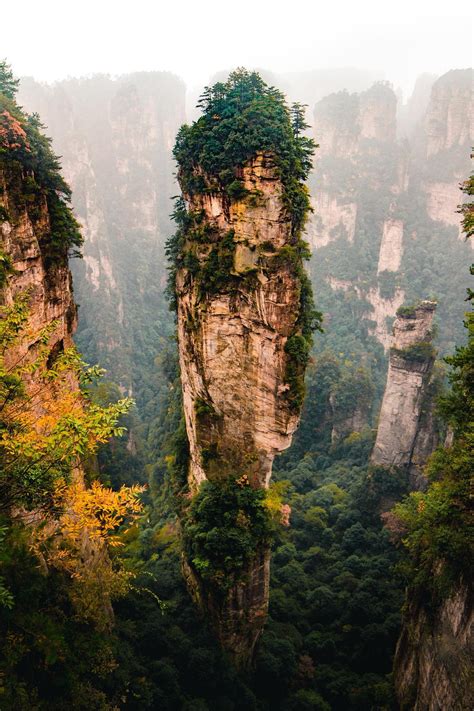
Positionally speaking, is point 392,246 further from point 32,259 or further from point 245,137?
point 32,259

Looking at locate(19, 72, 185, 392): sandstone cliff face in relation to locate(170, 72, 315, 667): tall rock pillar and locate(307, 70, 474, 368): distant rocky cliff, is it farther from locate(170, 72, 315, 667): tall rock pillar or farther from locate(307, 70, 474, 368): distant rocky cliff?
locate(170, 72, 315, 667): tall rock pillar

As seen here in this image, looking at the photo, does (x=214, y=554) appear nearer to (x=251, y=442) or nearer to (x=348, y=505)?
(x=251, y=442)

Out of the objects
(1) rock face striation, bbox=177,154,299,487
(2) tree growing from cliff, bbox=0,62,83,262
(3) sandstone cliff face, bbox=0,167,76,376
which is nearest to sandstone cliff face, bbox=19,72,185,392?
(1) rock face striation, bbox=177,154,299,487

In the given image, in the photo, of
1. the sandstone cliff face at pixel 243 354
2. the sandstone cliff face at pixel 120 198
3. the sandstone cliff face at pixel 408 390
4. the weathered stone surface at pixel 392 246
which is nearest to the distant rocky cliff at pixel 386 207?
the weathered stone surface at pixel 392 246

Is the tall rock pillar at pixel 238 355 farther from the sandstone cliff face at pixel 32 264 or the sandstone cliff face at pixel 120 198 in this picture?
the sandstone cliff face at pixel 120 198

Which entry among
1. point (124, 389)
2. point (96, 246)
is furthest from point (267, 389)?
point (96, 246)

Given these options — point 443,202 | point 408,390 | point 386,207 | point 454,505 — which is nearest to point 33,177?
point 454,505
